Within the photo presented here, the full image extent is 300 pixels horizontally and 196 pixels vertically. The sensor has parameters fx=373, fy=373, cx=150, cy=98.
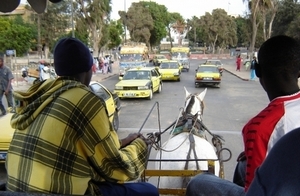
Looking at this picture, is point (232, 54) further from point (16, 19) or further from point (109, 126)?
point (109, 126)

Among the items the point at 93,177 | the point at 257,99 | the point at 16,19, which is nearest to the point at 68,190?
the point at 93,177

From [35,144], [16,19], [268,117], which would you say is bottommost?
[35,144]

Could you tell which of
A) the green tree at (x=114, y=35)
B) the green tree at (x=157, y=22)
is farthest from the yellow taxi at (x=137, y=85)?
the green tree at (x=157, y=22)

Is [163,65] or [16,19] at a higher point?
[16,19]

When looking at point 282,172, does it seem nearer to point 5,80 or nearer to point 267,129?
point 267,129

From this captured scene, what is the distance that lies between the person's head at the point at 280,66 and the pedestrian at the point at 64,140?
3.02 ft

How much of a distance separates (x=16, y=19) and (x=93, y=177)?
40524mm

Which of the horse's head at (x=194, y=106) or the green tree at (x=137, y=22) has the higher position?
the green tree at (x=137, y=22)

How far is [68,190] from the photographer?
1.97 meters

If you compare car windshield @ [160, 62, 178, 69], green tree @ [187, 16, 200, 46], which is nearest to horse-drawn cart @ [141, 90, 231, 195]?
car windshield @ [160, 62, 178, 69]

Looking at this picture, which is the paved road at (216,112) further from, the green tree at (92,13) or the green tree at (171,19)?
the green tree at (171,19)

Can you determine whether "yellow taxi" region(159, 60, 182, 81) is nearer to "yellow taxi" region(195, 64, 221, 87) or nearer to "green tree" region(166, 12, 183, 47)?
"yellow taxi" region(195, 64, 221, 87)

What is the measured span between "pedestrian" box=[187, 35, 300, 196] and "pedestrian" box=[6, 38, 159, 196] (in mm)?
760

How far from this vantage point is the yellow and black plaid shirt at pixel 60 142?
195 centimetres
